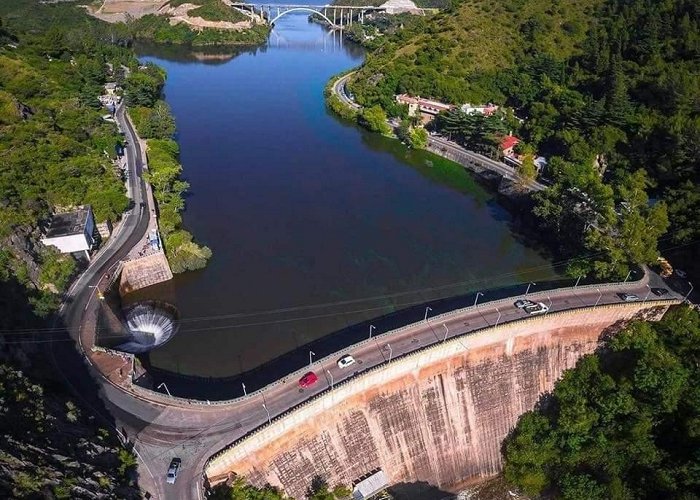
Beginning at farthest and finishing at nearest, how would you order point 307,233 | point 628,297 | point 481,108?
point 481,108 → point 307,233 → point 628,297

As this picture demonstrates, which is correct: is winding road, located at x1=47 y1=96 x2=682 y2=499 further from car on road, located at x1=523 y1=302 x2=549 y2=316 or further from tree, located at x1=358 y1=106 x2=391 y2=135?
tree, located at x1=358 y1=106 x2=391 y2=135

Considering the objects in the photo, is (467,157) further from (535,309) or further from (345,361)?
(345,361)

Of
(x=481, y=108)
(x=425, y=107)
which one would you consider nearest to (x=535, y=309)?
(x=481, y=108)

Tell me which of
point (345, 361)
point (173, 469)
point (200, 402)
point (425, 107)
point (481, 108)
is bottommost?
point (173, 469)

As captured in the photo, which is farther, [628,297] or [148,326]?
[628,297]

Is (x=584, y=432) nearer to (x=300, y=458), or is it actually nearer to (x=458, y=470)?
(x=458, y=470)

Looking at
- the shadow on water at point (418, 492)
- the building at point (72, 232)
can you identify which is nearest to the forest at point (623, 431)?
the shadow on water at point (418, 492)

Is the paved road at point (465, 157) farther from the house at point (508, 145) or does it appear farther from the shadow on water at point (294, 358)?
the shadow on water at point (294, 358)
